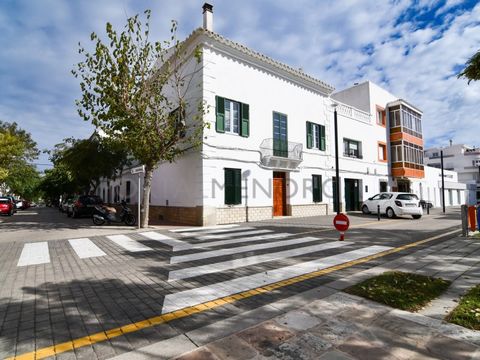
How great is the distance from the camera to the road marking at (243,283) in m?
3.90

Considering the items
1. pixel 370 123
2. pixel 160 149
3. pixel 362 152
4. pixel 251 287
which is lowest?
pixel 251 287

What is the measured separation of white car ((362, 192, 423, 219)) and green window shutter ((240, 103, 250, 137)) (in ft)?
31.6

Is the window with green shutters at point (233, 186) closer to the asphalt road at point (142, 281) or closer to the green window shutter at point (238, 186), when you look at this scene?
the green window shutter at point (238, 186)

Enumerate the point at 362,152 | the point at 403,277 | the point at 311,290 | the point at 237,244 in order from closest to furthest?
the point at 311,290 → the point at 403,277 → the point at 237,244 → the point at 362,152

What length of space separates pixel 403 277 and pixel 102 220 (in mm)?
13331

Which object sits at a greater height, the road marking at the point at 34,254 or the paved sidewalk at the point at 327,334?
the road marking at the point at 34,254

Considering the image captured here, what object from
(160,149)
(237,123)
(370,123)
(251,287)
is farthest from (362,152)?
(251,287)

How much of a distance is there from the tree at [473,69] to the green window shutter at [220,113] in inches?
398

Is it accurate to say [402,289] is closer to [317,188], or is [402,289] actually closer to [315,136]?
[317,188]

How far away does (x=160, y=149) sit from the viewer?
40.0ft

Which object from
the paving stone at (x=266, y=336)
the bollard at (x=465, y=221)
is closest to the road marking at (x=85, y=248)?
the paving stone at (x=266, y=336)

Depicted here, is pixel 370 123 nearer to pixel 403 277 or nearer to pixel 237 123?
pixel 237 123

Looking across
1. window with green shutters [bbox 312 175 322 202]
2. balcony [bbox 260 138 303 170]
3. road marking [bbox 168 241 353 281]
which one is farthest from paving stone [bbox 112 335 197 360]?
window with green shutters [bbox 312 175 322 202]

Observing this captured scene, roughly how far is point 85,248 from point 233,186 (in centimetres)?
802
